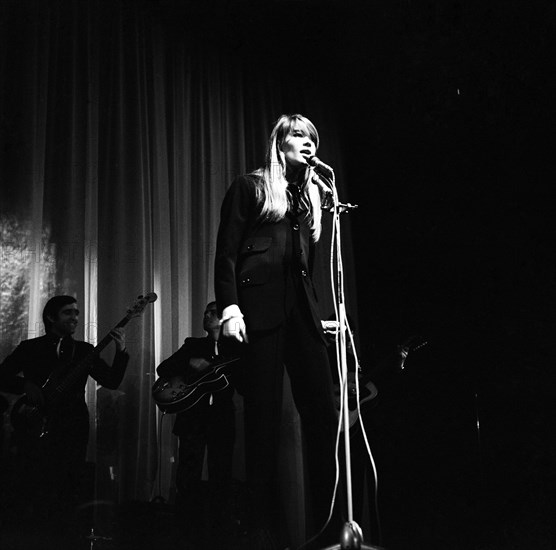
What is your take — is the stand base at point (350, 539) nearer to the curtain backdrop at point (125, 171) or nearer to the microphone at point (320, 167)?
the microphone at point (320, 167)

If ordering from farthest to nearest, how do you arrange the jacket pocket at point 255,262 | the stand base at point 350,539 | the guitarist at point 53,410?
the guitarist at point 53,410 → the jacket pocket at point 255,262 → the stand base at point 350,539

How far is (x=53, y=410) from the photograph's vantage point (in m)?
2.59

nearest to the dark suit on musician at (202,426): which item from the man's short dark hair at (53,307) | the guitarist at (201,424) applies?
the guitarist at (201,424)

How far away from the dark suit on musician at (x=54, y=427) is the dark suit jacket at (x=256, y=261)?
3.61 ft

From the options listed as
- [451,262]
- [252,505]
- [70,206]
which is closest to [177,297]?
[70,206]

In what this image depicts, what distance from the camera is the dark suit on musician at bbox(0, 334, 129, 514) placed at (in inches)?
99.6

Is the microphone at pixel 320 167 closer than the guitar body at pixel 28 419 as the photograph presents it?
Yes

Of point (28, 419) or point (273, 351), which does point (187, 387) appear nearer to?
point (28, 419)

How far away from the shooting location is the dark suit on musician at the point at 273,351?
1.79 meters

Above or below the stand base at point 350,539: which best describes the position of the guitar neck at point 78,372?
above

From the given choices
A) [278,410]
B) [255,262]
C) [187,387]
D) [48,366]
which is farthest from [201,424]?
[255,262]

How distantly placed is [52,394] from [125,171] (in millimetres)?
→ 1070

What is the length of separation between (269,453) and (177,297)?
56.0 inches

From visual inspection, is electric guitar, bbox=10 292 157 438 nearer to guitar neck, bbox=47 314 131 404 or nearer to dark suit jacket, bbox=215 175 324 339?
guitar neck, bbox=47 314 131 404
